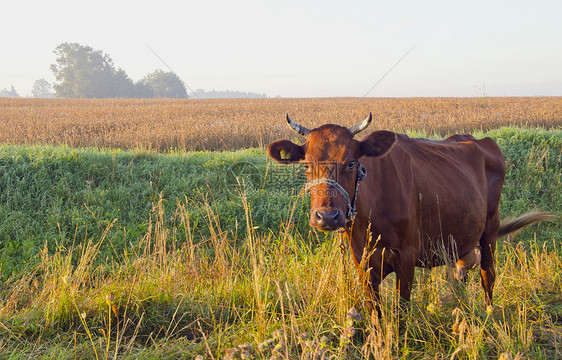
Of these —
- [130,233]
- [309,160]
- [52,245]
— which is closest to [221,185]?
[130,233]

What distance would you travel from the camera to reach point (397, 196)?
11.4 ft

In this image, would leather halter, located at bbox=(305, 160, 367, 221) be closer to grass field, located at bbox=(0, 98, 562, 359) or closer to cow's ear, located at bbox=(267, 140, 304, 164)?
cow's ear, located at bbox=(267, 140, 304, 164)

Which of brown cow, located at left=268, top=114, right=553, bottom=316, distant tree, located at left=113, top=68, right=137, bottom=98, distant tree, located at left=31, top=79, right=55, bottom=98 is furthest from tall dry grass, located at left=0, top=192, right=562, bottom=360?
distant tree, located at left=31, top=79, right=55, bottom=98

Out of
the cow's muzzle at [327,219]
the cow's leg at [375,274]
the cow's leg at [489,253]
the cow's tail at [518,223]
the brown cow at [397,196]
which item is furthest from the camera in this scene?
the cow's tail at [518,223]

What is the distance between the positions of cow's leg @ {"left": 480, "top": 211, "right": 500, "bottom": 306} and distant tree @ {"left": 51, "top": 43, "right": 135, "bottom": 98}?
250 ft

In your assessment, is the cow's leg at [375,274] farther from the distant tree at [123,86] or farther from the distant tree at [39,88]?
the distant tree at [39,88]

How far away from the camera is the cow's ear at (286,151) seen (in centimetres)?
336

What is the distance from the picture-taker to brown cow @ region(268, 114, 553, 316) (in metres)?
3.11

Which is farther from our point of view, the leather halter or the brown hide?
the brown hide

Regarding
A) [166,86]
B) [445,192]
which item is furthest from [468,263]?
[166,86]

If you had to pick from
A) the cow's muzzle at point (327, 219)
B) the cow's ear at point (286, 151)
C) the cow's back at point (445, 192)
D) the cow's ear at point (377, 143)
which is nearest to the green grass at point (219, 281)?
the cow's back at point (445, 192)

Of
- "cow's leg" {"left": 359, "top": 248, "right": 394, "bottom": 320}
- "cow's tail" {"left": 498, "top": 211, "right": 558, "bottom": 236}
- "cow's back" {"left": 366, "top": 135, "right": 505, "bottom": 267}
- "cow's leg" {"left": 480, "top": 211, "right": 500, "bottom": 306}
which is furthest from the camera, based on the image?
"cow's tail" {"left": 498, "top": 211, "right": 558, "bottom": 236}

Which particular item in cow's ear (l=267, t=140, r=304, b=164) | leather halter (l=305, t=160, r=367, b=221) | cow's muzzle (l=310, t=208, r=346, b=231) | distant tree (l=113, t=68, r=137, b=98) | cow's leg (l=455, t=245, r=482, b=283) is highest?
distant tree (l=113, t=68, r=137, b=98)

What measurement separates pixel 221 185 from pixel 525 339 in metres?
6.21
